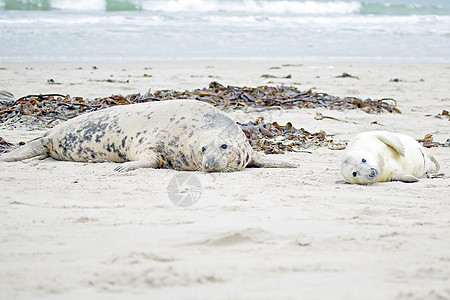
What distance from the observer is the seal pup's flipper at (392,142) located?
180 inches

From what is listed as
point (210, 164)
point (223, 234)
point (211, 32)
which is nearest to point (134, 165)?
point (210, 164)

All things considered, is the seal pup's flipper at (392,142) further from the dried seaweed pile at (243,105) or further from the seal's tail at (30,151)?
the seal's tail at (30,151)

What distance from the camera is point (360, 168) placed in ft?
14.3

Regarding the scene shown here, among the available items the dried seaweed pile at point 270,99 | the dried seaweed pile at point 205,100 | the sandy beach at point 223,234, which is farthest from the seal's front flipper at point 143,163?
the dried seaweed pile at point 270,99

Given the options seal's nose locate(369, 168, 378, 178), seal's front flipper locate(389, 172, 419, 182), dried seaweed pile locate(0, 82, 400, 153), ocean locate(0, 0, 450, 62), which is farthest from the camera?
ocean locate(0, 0, 450, 62)

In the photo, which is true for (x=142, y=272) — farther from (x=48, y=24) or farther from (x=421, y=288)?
(x=48, y=24)

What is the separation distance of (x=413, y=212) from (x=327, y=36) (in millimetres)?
20015

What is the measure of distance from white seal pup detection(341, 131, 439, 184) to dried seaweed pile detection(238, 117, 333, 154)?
1.61 meters

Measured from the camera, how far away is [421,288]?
2.31 meters

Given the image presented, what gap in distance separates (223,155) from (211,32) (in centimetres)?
1774

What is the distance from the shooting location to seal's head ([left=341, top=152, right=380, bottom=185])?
171 inches

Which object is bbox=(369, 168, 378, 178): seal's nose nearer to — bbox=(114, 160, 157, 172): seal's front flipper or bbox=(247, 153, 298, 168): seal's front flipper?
bbox=(247, 153, 298, 168): seal's front flipper

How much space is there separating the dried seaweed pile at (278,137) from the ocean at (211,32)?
9.32 meters

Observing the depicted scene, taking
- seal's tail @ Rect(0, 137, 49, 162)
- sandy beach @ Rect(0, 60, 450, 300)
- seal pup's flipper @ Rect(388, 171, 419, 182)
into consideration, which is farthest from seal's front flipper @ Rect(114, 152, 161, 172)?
seal pup's flipper @ Rect(388, 171, 419, 182)
